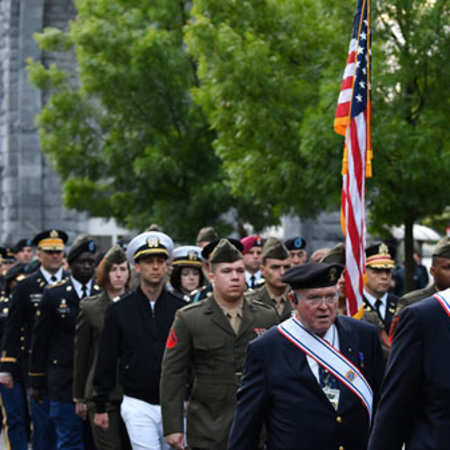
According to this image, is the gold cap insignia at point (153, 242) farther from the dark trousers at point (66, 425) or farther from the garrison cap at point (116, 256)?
the dark trousers at point (66, 425)

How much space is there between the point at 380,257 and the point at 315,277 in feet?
15.8

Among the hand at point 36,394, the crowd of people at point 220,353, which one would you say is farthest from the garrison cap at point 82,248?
the hand at point 36,394

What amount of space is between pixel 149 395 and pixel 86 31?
47.0 ft

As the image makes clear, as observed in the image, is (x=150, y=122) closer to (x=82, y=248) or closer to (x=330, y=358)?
(x=82, y=248)

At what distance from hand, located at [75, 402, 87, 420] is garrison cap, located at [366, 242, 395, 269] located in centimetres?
265

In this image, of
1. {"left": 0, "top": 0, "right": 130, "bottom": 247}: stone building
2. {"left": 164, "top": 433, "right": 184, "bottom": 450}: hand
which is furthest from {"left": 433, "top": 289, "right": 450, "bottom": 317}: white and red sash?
{"left": 0, "top": 0, "right": 130, "bottom": 247}: stone building

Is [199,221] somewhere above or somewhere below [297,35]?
below

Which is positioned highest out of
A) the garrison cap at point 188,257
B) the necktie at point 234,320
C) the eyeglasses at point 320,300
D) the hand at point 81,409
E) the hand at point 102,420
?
the eyeglasses at point 320,300

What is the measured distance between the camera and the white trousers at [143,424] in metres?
8.39

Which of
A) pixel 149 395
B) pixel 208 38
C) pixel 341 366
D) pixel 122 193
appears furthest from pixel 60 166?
pixel 341 366

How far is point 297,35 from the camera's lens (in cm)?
1714

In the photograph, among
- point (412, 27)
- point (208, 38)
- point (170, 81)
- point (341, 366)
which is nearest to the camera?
point (341, 366)

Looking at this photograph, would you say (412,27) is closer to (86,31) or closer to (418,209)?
(418,209)

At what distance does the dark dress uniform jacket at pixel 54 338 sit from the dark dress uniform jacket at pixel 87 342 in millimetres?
726
